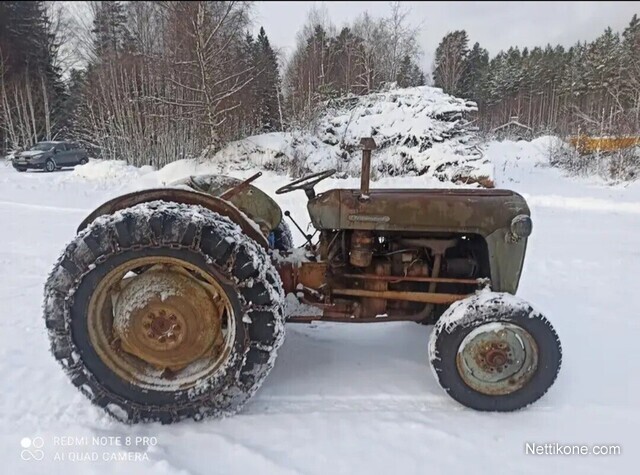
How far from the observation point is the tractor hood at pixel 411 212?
2.70 meters

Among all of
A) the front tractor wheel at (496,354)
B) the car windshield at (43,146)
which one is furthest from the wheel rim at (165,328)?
the car windshield at (43,146)

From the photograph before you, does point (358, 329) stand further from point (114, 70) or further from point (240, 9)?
point (114, 70)

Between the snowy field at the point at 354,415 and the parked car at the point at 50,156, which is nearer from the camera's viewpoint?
the snowy field at the point at 354,415

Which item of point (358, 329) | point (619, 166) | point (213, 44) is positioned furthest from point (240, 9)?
point (619, 166)

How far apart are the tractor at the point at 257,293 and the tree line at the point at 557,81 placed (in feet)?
45.1

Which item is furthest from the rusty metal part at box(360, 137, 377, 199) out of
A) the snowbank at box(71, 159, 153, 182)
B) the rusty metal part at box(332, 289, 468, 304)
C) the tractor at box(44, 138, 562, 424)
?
the snowbank at box(71, 159, 153, 182)

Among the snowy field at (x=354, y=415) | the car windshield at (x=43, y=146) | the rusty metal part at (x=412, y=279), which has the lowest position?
the snowy field at (x=354, y=415)

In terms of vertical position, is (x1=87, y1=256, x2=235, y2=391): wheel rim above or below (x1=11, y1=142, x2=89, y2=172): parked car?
below

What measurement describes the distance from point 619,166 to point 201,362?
52.8 feet

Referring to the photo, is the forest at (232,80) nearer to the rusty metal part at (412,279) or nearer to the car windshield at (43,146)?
the car windshield at (43,146)

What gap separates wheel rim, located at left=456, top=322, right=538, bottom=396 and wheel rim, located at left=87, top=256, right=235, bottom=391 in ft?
4.31

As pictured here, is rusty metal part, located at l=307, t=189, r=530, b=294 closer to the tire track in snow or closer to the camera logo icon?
the camera logo icon

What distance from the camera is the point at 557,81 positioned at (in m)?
23.7

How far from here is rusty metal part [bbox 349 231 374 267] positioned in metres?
2.81
